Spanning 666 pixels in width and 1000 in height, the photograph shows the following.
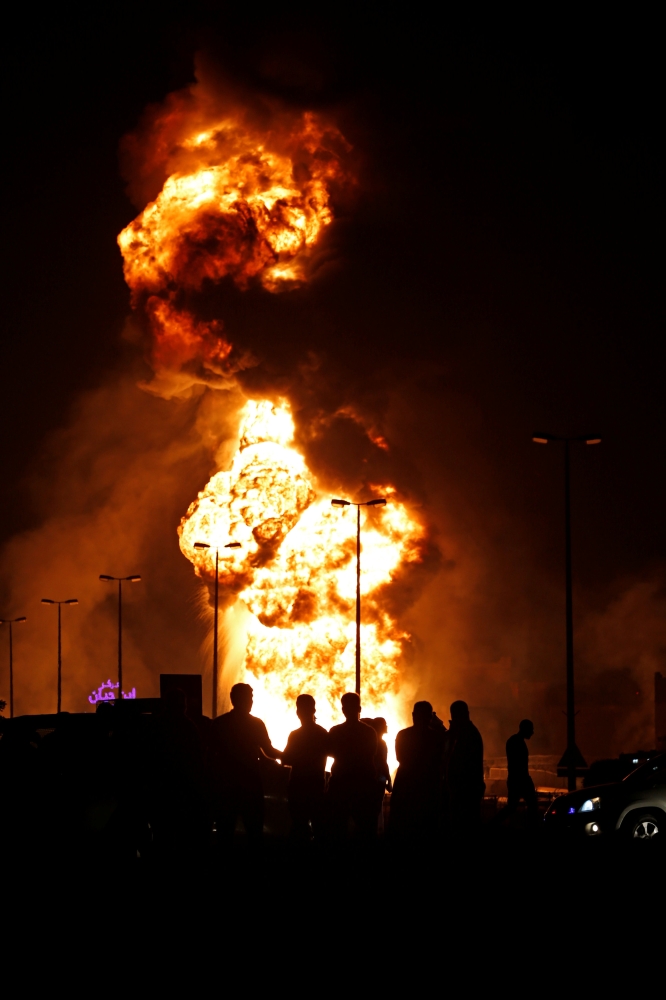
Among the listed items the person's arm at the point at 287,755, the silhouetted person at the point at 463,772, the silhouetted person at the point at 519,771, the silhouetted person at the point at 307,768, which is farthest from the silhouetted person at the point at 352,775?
the silhouetted person at the point at 519,771

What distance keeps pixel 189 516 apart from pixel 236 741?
3623 centimetres

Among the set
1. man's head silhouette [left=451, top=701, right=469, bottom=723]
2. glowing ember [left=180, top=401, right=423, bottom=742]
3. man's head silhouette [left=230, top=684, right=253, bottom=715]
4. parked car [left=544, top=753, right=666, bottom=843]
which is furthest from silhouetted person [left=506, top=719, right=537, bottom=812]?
glowing ember [left=180, top=401, right=423, bottom=742]

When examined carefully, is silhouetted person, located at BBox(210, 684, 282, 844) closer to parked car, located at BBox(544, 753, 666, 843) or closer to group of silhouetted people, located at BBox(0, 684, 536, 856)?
group of silhouetted people, located at BBox(0, 684, 536, 856)

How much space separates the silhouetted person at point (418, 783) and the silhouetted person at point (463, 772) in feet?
4.16

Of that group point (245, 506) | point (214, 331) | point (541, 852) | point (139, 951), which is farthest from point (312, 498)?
point (139, 951)

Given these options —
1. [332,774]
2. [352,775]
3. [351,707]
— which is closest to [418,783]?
[352,775]

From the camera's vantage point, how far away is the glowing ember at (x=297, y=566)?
45812mm

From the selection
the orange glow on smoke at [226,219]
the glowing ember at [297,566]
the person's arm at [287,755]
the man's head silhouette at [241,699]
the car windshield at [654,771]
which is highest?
the orange glow on smoke at [226,219]

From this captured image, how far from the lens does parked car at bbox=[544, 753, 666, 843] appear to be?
16156mm

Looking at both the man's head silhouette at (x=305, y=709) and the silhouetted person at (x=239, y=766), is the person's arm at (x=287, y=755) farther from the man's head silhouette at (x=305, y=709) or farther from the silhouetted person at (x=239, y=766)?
the silhouetted person at (x=239, y=766)

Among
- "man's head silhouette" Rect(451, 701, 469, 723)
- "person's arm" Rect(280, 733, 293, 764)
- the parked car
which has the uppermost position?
"man's head silhouette" Rect(451, 701, 469, 723)

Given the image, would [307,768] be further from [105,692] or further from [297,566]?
[105,692]

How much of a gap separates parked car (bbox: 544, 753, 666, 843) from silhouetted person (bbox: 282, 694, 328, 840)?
542 centimetres

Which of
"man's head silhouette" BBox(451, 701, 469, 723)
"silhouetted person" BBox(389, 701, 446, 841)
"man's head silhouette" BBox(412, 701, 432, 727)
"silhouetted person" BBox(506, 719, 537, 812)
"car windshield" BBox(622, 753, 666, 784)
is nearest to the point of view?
"silhouetted person" BBox(389, 701, 446, 841)
